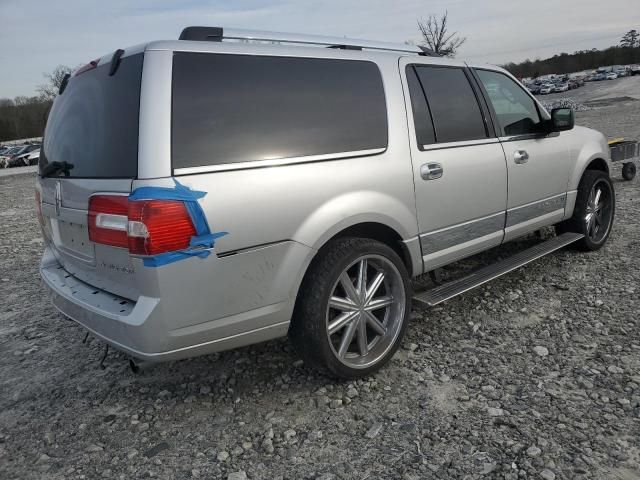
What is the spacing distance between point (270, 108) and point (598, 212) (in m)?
3.91

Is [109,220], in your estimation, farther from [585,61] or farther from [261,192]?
[585,61]

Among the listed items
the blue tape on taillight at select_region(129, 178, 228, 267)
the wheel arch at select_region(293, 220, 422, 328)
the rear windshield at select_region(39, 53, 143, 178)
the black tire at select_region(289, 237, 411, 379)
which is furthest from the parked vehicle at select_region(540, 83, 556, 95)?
the blue tape on taillight at select_region(129, 178, 228, 267)

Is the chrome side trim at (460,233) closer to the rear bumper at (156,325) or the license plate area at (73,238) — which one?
the rear bumper at (156,325)

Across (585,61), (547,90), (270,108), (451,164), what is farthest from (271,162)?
(585,61)

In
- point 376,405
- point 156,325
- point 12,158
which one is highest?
point 12,158

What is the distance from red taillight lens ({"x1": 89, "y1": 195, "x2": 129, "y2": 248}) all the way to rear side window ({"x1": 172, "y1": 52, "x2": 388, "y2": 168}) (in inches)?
12.5

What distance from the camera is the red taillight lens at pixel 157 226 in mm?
2174

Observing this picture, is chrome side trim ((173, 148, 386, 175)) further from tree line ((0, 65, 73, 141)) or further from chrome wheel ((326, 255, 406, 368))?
tree line ((0, 65, 73, 141))

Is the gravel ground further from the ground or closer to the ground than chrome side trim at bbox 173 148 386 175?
closer to the ground

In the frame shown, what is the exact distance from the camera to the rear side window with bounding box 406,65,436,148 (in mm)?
3207

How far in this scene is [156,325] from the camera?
7.42 ft

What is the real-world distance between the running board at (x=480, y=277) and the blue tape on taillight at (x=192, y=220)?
4.93 ft

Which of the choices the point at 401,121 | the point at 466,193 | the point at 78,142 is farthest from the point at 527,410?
the point at 78,142

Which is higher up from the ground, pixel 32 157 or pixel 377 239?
pixel 32 157
